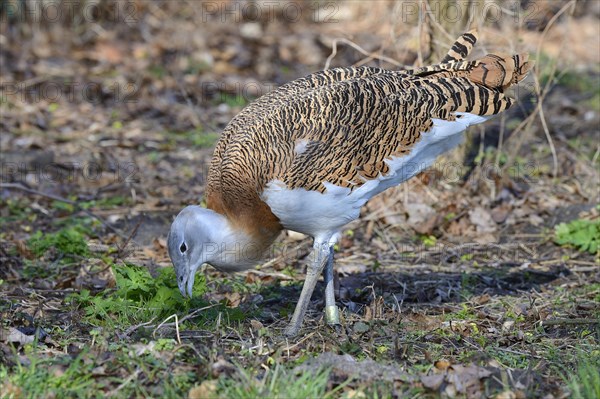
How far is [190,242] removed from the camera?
16.2 feet

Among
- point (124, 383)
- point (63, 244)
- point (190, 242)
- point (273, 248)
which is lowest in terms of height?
point (273, 248)

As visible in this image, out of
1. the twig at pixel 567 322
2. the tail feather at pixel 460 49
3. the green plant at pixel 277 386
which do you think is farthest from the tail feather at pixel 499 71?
the green plant at pixel 277 386

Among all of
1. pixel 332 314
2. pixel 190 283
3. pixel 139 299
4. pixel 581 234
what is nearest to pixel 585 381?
pixel 332 314

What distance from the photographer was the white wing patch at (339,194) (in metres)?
4.85

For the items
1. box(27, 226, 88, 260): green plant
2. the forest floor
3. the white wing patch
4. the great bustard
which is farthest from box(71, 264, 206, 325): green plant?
box(27, 226, 88, 260): green plant

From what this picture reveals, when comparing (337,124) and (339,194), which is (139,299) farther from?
(337,124)

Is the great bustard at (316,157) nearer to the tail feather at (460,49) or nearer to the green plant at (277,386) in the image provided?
the tail feather at (460,49)

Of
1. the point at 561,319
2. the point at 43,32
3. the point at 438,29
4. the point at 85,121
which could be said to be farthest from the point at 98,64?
the point at 561,319

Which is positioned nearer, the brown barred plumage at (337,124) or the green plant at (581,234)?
the brown barred plumage at (337,124)

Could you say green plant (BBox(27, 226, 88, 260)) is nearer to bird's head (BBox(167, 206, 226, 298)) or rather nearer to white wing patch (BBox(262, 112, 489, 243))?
bird's head (BBox(167, 206, 226, 298))

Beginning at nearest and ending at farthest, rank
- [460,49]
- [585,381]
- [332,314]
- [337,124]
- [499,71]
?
[585,381] < [337,124] < [332,314] < [499,71] < [460,49]

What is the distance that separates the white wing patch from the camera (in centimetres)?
485

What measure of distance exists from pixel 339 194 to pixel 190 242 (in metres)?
0.92

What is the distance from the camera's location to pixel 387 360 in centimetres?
440
